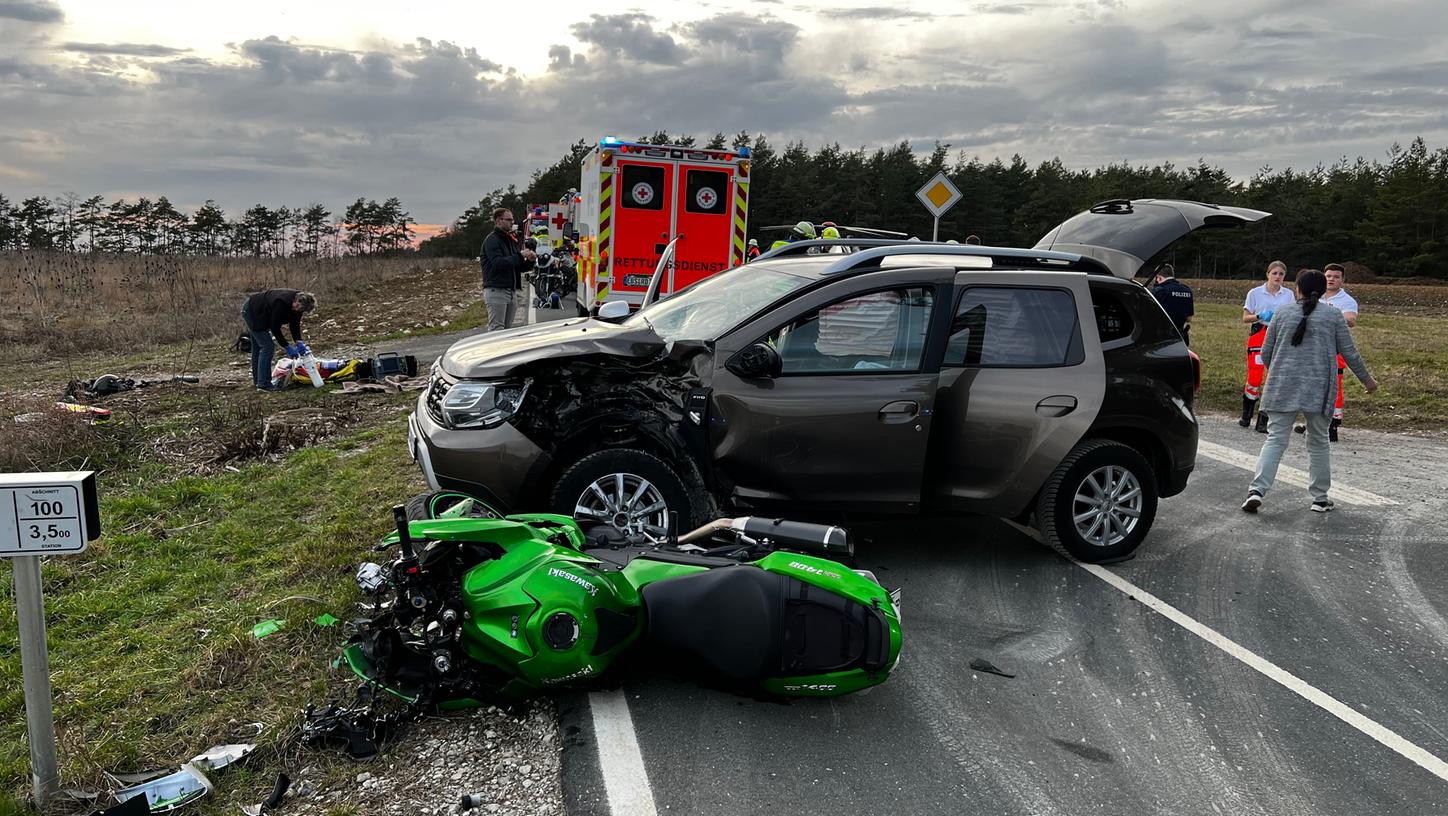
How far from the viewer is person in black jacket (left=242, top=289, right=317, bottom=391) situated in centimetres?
1104

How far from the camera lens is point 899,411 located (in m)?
5.21

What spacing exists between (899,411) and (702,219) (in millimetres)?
10138

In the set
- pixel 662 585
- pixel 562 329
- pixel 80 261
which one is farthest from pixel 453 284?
pixel 662 585

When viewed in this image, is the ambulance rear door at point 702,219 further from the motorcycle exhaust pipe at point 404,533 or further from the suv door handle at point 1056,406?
the motorcycle exhaust pipe at point 404,533

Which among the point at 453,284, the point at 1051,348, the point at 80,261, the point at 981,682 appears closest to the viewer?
the point at 981,682

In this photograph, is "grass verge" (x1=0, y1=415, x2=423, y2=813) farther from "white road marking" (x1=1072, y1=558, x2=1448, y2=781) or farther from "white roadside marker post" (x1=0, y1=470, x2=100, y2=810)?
"white road marking" (x1=1072, y1=558, x2=1448, y2=781)

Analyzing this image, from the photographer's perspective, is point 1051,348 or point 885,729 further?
point 1051,348

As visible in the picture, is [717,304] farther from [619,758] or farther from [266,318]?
[266,318]

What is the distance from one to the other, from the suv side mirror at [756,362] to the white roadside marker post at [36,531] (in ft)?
9.69

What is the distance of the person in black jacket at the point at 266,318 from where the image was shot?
1104 cm

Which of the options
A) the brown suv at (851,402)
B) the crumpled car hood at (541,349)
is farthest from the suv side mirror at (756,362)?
the crumpled car hood at (541,349)

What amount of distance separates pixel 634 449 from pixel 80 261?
26.1 meters

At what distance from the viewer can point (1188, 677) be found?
4387 millimetres

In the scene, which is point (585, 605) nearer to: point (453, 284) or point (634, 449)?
point (634, 449)
